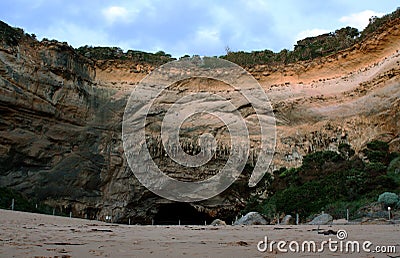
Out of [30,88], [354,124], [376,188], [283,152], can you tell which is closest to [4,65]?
[30,88]

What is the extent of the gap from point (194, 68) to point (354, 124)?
1038cm

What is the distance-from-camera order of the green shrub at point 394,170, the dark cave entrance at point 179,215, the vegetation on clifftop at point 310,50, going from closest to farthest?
the green shrub at point 394,170, the dark cave entrance at point 179,215, the vegetation on clifftop at point 310,50

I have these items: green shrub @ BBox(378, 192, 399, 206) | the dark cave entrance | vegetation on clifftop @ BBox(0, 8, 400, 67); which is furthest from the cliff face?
green shrub @ BBox(378, 192, 399, 206)

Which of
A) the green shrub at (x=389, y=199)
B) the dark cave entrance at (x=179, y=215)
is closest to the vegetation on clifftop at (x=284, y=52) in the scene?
the dark cave entrance at (x=179, y=215)

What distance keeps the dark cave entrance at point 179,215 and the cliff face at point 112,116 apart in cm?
49

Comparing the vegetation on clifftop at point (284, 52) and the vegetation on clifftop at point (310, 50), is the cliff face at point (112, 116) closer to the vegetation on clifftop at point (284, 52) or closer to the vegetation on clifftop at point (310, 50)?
the vegetation on clifftop at point (284, 52)

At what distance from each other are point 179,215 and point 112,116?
814 centimetres

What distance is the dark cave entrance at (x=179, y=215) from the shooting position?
85.0 feet

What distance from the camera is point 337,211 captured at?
14023 mm

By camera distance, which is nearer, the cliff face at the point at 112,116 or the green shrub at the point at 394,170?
the green shrub at the point at 394,170

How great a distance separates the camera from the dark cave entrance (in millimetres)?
25895

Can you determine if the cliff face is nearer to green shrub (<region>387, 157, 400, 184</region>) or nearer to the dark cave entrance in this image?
the dark cave entrance

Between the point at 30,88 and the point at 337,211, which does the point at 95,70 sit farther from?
the point at 337,211

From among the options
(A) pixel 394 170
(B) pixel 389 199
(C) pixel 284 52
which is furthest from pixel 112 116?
(B) pixel 389 199
